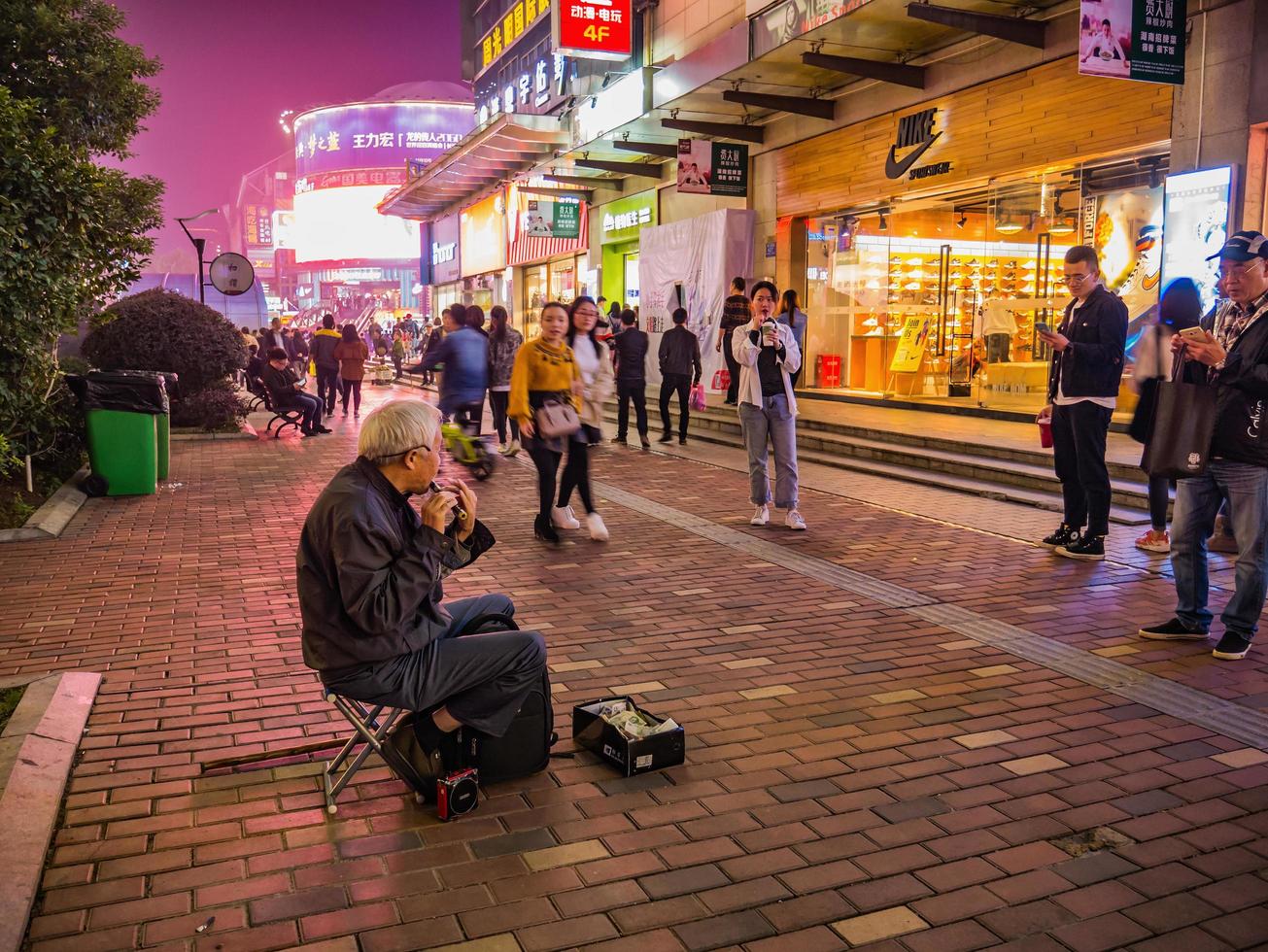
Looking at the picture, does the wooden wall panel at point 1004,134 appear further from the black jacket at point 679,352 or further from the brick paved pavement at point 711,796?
the brick paved pavement at point 711,796

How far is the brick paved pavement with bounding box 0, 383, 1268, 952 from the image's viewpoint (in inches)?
114

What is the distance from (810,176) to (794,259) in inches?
59.3

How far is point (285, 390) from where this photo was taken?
15914 mm

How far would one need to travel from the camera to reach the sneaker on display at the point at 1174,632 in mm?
5410

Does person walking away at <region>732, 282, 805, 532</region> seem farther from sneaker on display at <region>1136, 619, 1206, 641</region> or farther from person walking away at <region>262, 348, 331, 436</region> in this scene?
person walking away at <region>262, 348, 331, 436</region>

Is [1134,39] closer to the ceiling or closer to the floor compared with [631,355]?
closer to the ceiling

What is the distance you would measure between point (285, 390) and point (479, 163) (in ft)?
54.1

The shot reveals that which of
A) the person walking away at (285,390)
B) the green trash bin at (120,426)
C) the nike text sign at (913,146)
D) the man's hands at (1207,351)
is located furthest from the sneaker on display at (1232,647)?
the person walking away at (285,390)

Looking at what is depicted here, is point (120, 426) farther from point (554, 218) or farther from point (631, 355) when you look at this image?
point (554, 218)

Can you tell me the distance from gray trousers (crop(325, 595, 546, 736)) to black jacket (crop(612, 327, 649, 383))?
34.3 feet

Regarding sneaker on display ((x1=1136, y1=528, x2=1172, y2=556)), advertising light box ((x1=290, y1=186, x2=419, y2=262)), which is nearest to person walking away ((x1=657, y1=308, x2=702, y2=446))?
sneaker on display ((x1=1136, y1=528, x2=1172, y2=556))

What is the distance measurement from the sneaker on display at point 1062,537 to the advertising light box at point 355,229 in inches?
3225

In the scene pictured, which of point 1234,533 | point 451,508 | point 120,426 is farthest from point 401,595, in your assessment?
point 120,426

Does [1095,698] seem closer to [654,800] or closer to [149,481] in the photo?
[654,800]
